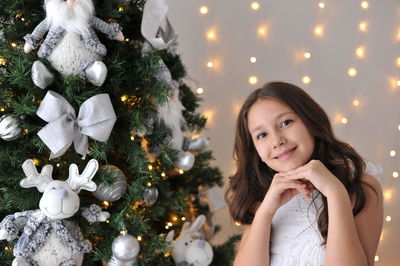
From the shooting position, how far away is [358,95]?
2354 mm

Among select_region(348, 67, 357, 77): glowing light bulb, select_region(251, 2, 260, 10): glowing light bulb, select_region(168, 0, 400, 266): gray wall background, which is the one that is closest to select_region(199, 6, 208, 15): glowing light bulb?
select_region(168, 0, 400, 266): gray wall background

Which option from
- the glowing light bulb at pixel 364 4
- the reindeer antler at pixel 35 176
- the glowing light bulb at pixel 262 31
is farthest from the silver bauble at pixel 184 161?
the glowing light bulb at pixel 364 4

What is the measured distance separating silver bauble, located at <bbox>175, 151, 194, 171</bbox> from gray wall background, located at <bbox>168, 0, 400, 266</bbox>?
0.76 m

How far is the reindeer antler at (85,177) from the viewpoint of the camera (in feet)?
4.27

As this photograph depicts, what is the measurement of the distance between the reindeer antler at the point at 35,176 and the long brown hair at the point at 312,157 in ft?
1.66

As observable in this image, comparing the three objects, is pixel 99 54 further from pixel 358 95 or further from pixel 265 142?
pixel 358 95

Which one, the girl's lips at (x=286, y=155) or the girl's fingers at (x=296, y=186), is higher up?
the girl's lips at (x=286, y=155)

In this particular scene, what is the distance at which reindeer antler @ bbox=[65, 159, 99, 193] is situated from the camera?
130 centimetres

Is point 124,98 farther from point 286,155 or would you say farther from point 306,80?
point 306,80

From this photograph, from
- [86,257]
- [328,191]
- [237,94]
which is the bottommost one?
[86,257]

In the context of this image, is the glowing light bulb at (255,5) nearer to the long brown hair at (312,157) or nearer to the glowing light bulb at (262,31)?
the glowing light bulb at (262,31)

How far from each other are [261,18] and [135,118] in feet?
3.69

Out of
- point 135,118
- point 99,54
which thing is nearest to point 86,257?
point 135,118

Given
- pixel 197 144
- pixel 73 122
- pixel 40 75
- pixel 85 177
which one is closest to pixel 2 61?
pixel 40 75
